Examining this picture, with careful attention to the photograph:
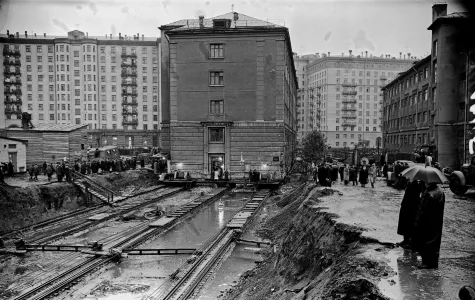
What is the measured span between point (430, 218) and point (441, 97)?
102ft

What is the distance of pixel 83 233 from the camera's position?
20.0 m

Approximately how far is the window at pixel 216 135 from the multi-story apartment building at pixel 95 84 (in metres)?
51.2

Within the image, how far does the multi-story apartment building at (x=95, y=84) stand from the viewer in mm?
84938

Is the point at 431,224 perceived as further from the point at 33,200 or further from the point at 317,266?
the point at 33,200

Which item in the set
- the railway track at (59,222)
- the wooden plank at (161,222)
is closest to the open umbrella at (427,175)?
the wooden plank at (161,222)

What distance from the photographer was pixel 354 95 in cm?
10606

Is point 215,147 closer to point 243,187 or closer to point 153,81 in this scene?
point 243,187

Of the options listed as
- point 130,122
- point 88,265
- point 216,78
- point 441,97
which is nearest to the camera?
point 88,265

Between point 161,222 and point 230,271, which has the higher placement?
point 161,222

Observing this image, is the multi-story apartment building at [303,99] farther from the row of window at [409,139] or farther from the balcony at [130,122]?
the row of window at [409,139]

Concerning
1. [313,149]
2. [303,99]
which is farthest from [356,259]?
[303,99]

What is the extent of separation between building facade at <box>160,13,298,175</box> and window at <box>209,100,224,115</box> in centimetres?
11

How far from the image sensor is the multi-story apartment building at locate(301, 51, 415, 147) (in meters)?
105

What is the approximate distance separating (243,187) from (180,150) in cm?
838
